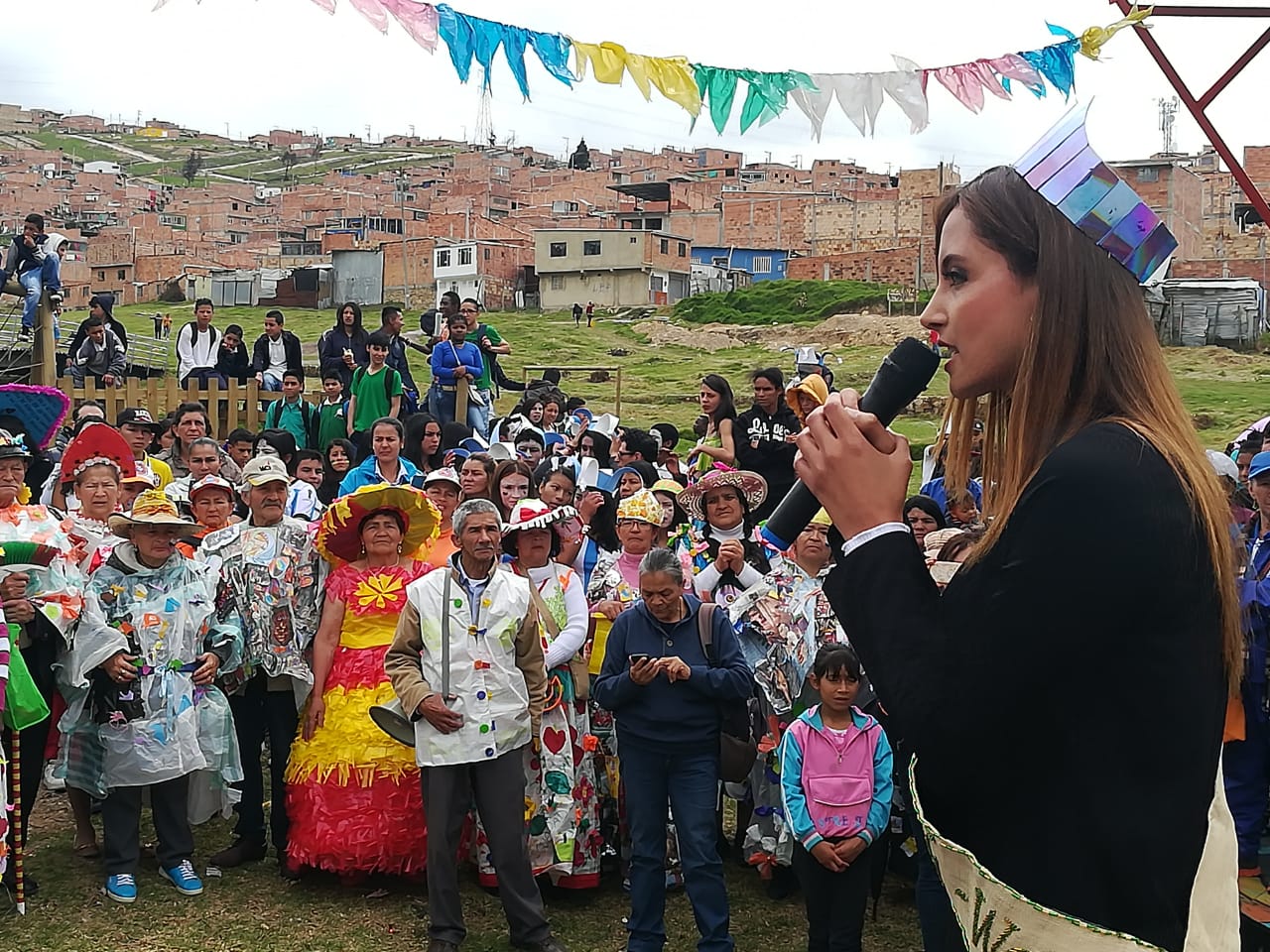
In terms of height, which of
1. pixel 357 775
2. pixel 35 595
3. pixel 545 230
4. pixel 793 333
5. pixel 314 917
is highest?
pixel 545 230

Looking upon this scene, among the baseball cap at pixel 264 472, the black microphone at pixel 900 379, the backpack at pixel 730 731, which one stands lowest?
the backpack at pixel 730 731

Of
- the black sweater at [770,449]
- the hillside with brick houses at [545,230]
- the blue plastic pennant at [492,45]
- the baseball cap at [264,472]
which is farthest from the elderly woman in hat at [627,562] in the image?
the hillside with brick houses at [545,230]

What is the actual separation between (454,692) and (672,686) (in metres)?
0.89

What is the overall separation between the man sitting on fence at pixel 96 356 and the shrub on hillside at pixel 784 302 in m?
29.0

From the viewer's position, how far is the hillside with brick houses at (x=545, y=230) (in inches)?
2076

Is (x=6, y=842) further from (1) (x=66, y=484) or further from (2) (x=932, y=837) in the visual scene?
(2) (x=932, y=837)

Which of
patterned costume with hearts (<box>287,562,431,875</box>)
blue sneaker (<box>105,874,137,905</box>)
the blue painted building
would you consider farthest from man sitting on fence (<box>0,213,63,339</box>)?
the blue painted building

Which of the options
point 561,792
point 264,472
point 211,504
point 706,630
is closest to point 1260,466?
point 706,630

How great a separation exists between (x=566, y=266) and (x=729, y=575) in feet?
170

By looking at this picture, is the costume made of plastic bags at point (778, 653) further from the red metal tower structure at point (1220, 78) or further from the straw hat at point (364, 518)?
the red metal tower structure at point (1220, 78)

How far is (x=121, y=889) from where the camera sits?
5770 millimetres

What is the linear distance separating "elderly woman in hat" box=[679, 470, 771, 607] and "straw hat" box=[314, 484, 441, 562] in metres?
1.32

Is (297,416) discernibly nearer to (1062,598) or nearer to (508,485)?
(508,485)

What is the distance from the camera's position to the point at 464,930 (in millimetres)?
5484
